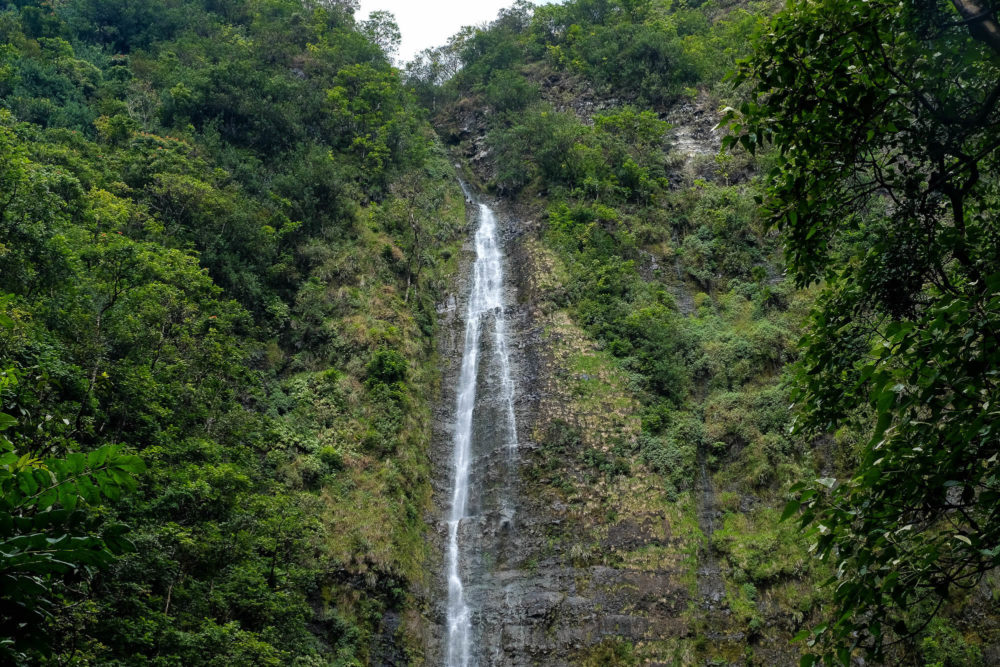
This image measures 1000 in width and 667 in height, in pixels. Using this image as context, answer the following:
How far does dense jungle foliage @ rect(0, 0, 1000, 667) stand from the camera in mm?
4281

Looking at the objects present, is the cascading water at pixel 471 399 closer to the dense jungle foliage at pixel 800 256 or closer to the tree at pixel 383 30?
the dense jungle foliage at pixel 800 256

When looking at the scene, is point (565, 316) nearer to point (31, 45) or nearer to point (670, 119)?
point (670, 119)

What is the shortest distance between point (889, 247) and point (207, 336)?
17.2 m

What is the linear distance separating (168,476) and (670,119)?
40.3m

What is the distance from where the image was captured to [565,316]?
29906 mm

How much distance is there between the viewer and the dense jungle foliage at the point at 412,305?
14.0ft

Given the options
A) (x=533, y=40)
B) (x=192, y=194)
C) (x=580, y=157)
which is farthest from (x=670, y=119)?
(x=192, y=194)

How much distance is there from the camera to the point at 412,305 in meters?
30.0

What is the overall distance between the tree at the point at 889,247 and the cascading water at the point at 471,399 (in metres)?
15.4

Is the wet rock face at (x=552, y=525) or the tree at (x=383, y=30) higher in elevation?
the tree at (x=383, y=30)

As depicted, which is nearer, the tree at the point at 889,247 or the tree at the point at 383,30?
the tree at the point at 889,247

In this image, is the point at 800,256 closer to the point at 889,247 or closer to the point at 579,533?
the point at 889,247

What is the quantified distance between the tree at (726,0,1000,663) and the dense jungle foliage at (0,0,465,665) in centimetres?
443

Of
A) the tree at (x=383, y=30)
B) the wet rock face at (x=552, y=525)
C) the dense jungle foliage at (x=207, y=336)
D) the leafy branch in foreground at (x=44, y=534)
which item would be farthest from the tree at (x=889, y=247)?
the tree at (x=383, y=30)
